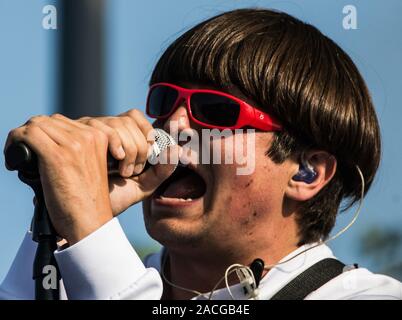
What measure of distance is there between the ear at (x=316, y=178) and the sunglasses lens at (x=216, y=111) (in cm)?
29

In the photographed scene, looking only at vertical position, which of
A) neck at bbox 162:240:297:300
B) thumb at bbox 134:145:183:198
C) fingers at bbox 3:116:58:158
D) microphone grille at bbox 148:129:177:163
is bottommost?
neck at bbox 162:240:297:300

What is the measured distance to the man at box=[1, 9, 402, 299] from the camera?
11.0ft

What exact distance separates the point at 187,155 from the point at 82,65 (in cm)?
74

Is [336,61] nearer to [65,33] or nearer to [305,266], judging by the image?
[305,266]

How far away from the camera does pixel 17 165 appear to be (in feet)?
9.56

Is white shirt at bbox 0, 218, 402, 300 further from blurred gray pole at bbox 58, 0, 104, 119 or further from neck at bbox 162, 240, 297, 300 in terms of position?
blurred gray pole at bbox 58, 0, 104, 119

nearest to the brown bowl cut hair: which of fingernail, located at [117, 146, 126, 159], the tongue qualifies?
the tongue

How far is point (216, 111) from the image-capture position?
11.4ft

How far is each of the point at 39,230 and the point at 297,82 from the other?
1.08m

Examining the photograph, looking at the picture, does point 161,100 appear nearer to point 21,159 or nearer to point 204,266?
point 204,266

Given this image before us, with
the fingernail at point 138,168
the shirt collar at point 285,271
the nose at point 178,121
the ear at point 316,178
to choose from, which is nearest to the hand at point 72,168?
the fingernail at point 138,168

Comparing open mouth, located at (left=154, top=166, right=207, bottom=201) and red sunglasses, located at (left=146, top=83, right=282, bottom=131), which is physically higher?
red sunglasses, located at (left=146, top=83, right=282, bottom=131)

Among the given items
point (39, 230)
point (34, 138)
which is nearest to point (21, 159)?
point (34, 138)
